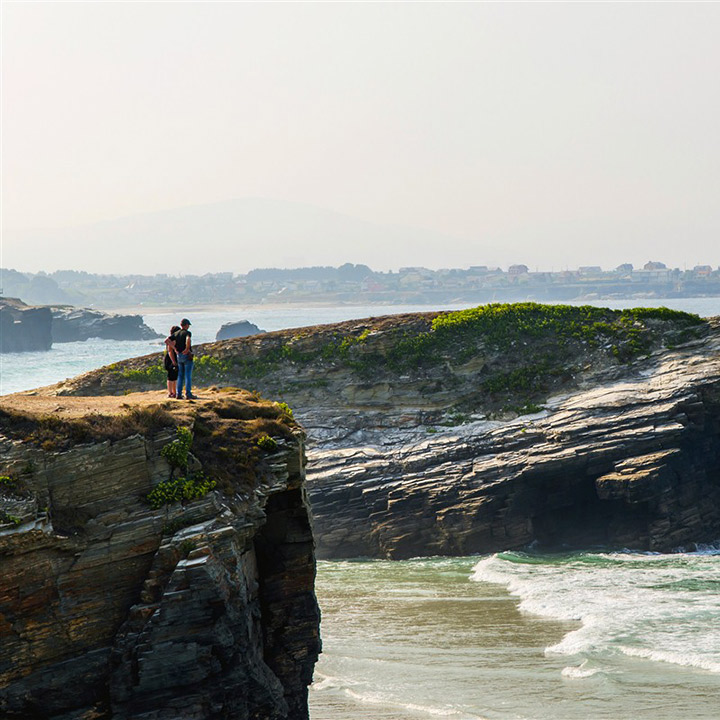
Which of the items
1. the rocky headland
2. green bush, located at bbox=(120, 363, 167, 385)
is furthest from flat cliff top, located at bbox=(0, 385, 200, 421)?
the rocky headland

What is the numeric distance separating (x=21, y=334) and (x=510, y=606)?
126m

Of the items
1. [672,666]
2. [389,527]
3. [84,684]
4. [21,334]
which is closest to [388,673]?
[672,666]

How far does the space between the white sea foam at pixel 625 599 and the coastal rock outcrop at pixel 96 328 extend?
13883cm

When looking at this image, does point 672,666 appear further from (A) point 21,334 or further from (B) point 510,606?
(A) point 21,334

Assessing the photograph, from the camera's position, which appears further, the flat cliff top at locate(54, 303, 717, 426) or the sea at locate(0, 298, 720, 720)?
the flat cliff top at locate(54, 303, 717, 426)

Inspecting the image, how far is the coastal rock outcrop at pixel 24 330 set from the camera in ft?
465

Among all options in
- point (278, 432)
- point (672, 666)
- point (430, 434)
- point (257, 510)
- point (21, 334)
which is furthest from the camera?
point (21, 334)

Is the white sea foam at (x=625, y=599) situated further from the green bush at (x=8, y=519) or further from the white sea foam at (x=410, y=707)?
the green bush at (x=8, y=519)

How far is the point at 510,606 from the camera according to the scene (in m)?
26.6

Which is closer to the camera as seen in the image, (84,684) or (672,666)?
(84,684)

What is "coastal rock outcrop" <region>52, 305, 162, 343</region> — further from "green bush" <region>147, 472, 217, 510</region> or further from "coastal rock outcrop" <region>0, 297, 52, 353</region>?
"green bush" <region>147, 472, 217, 510</region>

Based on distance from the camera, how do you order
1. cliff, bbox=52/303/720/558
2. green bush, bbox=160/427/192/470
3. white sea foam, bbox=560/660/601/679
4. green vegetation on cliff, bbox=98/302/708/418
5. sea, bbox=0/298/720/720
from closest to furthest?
green bush, bbox=160/427/192/470 → sea, bbox=0/298/720/720 → white sea foam, bbox=560/660/601/679 → cliff, bbox=52/303/720/558 → green vegetation on cliff, bbox=98/302/708/418

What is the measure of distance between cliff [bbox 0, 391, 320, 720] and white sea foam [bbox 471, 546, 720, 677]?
8761 mm

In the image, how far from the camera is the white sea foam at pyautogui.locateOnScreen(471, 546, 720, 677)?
22.4 meters
